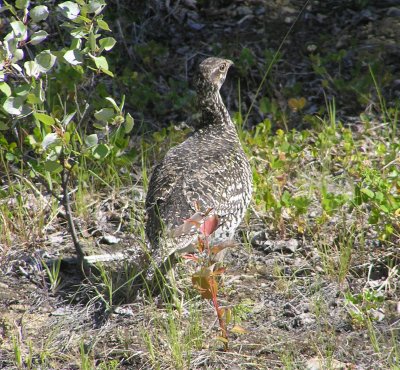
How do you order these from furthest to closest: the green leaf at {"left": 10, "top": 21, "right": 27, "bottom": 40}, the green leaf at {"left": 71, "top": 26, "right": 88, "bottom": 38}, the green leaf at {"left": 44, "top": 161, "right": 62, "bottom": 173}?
1. the green leaf at {"left": 44, "top": 161, "right": 62, "bottom": 173}
2. the green leaf at {"left": 71, "top": 26, "right": 88, "bottom": 38}
3. the green leaf at {"left": 10, "top": 21, "right": 27, "bottom": 40}

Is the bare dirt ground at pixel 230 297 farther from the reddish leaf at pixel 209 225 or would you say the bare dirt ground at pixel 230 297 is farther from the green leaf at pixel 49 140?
the green leaf at pixel 49 140

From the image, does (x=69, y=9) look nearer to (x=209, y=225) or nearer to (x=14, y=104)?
(x=14, y=104)

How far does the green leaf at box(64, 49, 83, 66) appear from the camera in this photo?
4.79m

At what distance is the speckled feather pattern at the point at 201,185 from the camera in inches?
208

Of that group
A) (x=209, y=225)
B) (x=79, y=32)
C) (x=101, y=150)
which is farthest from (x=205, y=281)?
(x=79, y=32)

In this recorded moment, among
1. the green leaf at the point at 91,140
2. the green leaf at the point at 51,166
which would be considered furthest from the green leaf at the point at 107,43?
the green leaf at the point at 51,166

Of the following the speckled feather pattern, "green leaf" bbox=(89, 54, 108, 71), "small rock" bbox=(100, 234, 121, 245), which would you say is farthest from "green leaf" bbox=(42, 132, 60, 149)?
"small rock" bbox=(100, 234, 121, 245)

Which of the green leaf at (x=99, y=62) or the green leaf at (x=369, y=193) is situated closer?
the green leaf at (x=99, y=62)

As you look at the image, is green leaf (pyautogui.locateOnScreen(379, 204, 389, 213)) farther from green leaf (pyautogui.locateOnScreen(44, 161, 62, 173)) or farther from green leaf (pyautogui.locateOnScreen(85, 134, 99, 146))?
green leaf (pyautogui.locateOnScreen(44, 161, 62, 173))

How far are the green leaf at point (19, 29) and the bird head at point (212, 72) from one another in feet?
6.76

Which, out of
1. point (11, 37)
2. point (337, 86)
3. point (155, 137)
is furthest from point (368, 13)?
point (11, 37)

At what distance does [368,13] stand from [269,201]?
370 cm

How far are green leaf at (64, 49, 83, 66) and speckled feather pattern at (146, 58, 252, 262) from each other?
1.14 meters

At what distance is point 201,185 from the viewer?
553 cm
